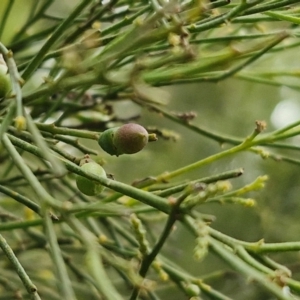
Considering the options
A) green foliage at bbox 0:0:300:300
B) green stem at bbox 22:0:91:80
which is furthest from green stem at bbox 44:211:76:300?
green stem at bbox 22:0:91:80

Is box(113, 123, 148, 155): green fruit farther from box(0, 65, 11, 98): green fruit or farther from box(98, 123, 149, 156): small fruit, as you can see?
box(0, 65, 11, 98): green fruit

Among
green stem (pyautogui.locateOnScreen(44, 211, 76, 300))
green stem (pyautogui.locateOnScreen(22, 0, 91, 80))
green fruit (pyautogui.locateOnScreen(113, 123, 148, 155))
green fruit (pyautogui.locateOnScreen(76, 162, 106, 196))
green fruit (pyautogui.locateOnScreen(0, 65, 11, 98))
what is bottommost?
green stem (pyautogui.locateOnScreen(44, 211, 76, 300))

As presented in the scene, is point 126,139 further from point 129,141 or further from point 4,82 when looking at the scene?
point 4,82

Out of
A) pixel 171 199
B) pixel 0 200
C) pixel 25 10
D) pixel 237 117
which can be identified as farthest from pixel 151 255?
pixel 237 117

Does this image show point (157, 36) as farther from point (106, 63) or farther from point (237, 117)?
point (237, 117)

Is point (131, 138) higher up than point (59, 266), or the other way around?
point (131, 138)

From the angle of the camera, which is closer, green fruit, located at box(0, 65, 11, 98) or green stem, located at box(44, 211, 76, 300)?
green stem, located at box(44, 211, 76, 300)

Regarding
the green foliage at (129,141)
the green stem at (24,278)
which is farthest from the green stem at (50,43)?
the green stem at (24,278)

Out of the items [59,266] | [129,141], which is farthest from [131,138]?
[59,266]
